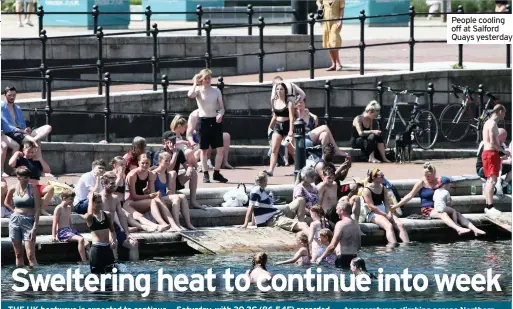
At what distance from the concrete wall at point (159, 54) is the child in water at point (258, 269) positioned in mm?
8587

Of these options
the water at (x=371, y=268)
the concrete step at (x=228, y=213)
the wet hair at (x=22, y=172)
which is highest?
the wet hair at (x=22, y=172)

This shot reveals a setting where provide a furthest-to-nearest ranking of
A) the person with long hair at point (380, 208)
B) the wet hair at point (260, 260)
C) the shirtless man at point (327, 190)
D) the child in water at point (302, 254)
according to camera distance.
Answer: the person with long hair at point (380, 208) < the shirtless man at point (327, 190) < the child in water at point (302, 254) < the wet hair at point (260, 260)

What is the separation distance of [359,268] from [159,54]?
956 cm

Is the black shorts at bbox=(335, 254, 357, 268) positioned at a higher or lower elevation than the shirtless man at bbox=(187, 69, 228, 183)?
lower

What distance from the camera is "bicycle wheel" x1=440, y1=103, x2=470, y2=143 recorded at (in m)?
27.5

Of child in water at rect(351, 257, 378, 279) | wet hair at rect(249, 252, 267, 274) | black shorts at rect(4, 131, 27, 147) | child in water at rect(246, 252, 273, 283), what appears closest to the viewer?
child in water at rect(246, 252, 273, 283)

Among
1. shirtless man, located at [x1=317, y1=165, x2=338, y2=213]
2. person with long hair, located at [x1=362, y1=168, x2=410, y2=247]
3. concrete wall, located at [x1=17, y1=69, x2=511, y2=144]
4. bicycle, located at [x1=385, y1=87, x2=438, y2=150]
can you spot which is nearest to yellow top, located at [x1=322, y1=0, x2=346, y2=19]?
concrete wall, located at [x1=17, y1=69, x2=511, y2=144]

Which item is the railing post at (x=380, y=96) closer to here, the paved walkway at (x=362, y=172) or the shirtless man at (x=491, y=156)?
the paved walkway at (x=362, y=172)

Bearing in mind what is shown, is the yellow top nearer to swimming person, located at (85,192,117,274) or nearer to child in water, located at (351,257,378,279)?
child in water, located at (351,257,378,279)

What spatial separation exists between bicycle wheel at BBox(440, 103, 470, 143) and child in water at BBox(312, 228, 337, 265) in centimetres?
703

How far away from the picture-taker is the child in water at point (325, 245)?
20641mm

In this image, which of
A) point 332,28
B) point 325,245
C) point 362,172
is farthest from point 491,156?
point 332,28

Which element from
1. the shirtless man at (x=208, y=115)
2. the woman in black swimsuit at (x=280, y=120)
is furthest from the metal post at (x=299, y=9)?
the shirtless man at (x=208, y=115)

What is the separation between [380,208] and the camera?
74.4 feet
